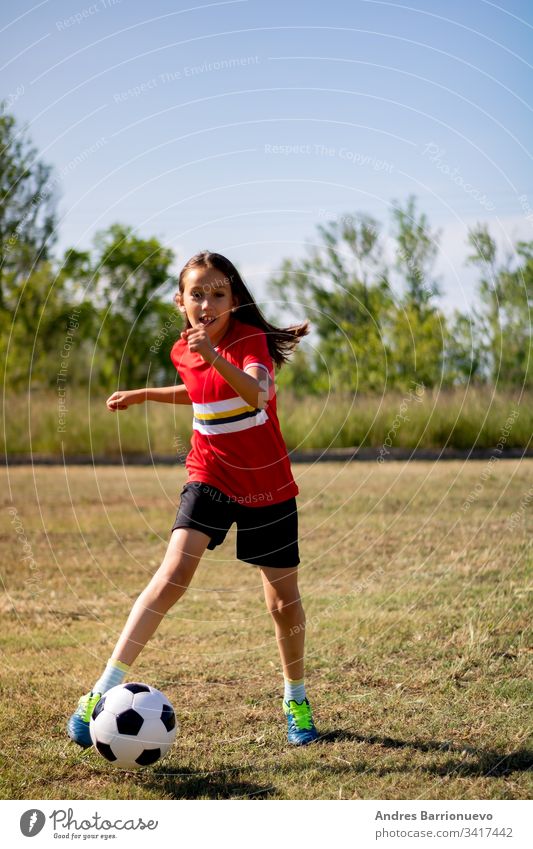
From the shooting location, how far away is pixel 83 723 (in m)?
4.50

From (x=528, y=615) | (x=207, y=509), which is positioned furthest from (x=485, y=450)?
(x=207, y=509)

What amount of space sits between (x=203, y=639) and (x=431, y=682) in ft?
5.79

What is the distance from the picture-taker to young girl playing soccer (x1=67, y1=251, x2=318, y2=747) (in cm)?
445

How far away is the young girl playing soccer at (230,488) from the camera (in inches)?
175

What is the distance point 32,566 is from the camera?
344 inches
